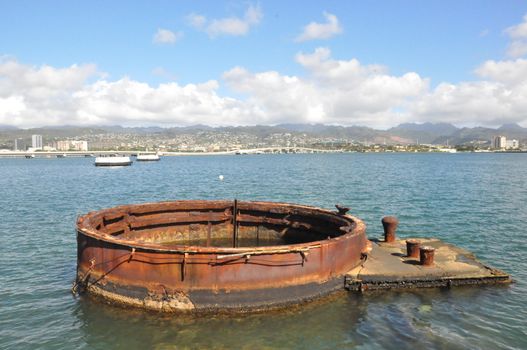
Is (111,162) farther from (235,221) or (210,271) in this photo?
(210,271)

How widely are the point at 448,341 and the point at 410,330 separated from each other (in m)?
0.91

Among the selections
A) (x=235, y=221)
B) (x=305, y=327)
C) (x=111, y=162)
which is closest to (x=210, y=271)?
(x=305, y=327)

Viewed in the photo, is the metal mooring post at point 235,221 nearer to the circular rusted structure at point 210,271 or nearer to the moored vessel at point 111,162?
the circular rusted structure at point 210,271

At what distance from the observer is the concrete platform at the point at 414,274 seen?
12.7 meters

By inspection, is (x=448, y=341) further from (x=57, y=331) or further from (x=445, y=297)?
(x=57, y=331)

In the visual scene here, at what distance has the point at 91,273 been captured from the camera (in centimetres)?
1207

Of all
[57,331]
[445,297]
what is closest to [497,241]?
[445,297]

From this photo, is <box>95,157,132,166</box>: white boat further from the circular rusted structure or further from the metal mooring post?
the circular rusted structure

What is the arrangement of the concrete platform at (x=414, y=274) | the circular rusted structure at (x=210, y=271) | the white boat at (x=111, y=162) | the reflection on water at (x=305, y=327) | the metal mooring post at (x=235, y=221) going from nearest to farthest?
the reflection on water at (x=305, y=327) → the circular rusted structure at (x=210, y=271) → the concrete platform at (x=414, y=274) → the metal mooring post at (x=235, y=221) → the white boat at (x=111, y=162)

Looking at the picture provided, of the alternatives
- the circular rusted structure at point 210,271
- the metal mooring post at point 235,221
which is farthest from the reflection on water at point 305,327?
the metal mooring post at point 235,221

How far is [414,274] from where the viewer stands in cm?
1294

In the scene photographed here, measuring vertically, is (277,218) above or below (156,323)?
above

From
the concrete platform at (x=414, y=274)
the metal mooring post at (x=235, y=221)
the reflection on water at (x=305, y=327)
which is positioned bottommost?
the reflection on water at (x=305, y=327)

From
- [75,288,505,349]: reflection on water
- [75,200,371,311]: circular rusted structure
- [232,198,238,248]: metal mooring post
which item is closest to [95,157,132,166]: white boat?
[232,198,238,248]: metal mooring post
